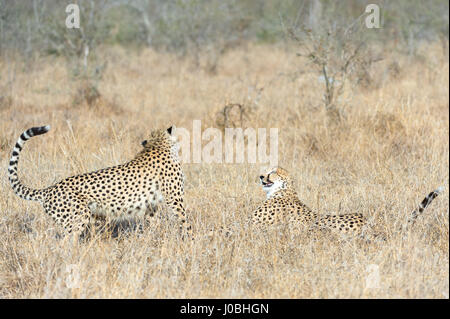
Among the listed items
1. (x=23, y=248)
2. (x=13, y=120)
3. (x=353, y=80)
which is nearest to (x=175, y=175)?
(x=23, y=248)

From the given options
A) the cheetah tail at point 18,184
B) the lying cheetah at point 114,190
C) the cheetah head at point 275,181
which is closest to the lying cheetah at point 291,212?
the cheetah head at point 275,181

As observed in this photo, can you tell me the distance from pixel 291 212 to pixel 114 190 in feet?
3.75

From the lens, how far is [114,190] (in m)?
3.75

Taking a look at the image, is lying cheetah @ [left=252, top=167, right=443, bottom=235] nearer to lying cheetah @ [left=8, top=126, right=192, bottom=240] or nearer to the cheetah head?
the cheetah head

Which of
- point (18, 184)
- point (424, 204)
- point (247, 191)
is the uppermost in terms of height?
point (18, 184)

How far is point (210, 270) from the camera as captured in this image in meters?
3.44

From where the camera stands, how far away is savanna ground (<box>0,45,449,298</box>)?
3.22m

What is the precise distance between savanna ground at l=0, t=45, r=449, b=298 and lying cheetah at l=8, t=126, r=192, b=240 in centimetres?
14

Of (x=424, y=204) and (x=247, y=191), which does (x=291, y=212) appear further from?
(x=247, y=191)

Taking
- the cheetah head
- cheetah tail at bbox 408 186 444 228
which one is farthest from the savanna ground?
the cheetah head

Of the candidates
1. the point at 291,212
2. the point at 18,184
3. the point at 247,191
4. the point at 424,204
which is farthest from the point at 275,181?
the point at 18,184

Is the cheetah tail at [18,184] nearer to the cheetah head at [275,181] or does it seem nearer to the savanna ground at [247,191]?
the savanna ground at [247,191]

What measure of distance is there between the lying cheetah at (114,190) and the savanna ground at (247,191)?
0.14 meters

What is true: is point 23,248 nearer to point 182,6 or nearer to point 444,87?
point 444,87
